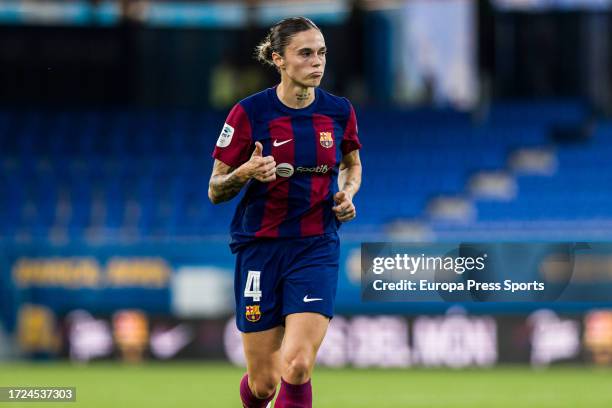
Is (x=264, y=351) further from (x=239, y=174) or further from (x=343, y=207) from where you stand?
(x=239, y=174)

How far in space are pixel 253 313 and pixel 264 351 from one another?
23 centimetres

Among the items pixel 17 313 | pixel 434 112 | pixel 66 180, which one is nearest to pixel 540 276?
pixel 17 313

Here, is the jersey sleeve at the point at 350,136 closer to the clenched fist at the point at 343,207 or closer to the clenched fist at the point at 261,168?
the clenched fist at the point at 343,207

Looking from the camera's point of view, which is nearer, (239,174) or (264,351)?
(239,174)

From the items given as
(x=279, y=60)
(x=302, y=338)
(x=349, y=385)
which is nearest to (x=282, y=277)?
(x=302, y=338)

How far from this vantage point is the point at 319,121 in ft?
20.6

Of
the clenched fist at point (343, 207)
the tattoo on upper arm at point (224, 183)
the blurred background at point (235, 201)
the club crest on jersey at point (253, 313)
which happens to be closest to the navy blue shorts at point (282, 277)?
the club crest on jersey at point (253, 313)

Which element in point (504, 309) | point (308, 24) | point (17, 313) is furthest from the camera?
point (17, 313)

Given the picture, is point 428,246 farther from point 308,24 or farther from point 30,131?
point 30,131

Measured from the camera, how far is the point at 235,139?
6219mm

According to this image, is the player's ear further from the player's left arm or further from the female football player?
the player's left arm

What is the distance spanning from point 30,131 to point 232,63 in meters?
6.37

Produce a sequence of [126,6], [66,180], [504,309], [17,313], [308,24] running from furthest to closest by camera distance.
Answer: [126,6] → [66,180] → [17,313] → [504,309] → [308,24]

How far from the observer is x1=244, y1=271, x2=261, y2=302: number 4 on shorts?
624 centimetres
